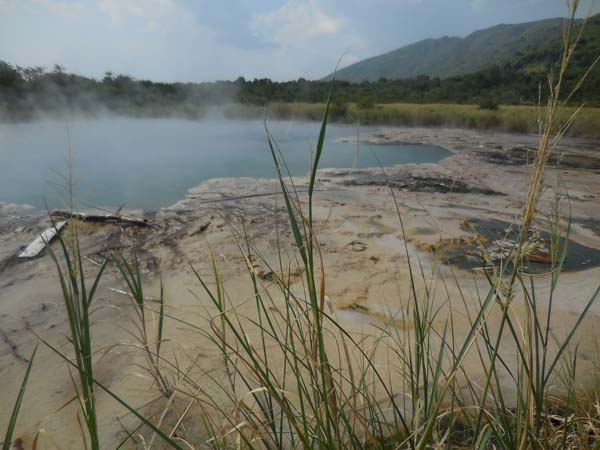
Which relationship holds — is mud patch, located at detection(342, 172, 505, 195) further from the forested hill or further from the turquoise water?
the forested hill

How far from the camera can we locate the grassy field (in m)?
11.4

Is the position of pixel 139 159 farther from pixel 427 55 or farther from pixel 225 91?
pixel 427 55

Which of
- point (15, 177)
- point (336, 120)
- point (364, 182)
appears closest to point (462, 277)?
point (364, 182)

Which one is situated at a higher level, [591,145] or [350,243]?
[591,145]

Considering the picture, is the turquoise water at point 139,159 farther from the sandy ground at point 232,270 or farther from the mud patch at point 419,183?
the mud patch at point 419,183

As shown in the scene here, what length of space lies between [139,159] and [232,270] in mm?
5924

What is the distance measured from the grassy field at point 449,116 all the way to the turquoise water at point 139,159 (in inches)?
132

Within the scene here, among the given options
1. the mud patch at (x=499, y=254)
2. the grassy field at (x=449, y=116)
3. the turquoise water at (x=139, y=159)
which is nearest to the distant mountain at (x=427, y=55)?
the grassy field at (x=449, y=116)

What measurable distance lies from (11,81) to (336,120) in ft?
47.9

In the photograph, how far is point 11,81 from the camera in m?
14.7

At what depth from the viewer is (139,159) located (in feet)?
25.4

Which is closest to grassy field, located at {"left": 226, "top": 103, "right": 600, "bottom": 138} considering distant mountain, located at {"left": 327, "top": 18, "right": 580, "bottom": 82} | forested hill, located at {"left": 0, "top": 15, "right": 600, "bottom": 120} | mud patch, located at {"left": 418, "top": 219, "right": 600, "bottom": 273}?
forested hill, located at {"left": 0, "top": 15, "right": 600, "bottom": 120}

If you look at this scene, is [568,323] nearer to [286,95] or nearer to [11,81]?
[11,81]

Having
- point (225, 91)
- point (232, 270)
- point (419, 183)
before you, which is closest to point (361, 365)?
point (232, 270)
